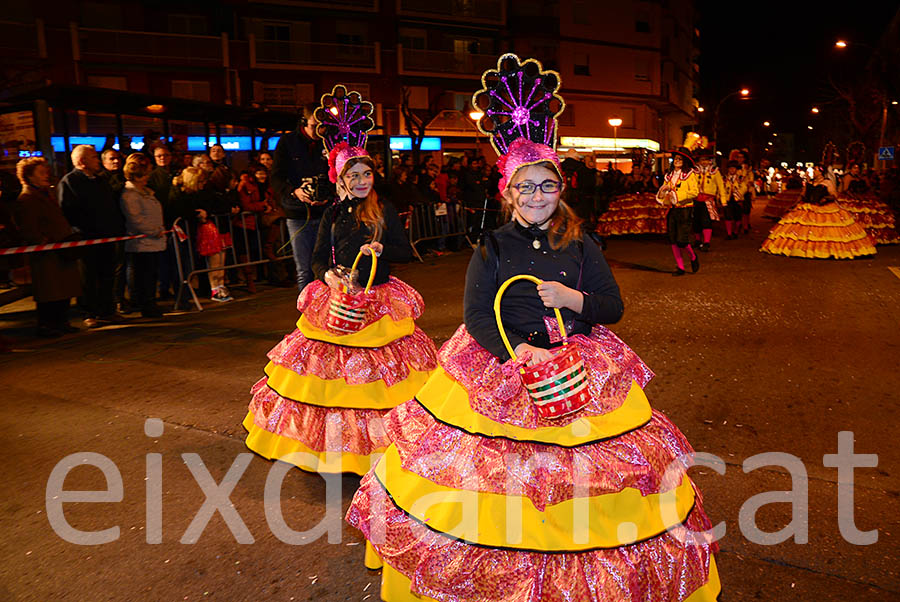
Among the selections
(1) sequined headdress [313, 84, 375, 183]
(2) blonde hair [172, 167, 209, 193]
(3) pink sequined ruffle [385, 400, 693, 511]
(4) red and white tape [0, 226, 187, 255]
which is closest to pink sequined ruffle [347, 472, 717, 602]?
(3) pink sequined ruffle [385, 400, 693, 511]

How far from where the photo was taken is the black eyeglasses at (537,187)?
9.78 feet

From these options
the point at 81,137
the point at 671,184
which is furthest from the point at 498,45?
the point at 671,184

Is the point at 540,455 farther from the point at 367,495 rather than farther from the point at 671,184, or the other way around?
the point at 671,184

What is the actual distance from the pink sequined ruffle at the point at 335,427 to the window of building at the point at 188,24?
3562cm

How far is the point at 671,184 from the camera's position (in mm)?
12555

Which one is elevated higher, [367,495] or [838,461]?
[367,495]

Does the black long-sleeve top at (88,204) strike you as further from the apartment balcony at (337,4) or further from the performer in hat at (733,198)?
the apartment balcony at (337,4)

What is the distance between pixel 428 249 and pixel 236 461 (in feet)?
38.5

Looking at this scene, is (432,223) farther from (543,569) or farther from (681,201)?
(543,569)

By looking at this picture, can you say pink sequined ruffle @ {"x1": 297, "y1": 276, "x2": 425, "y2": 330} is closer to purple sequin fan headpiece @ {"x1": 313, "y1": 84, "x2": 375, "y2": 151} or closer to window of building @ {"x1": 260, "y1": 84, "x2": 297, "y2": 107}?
A: purple sequin fan headpiece @ {"x1": 313, "y1": 84, "x2": 375, "y2": 151}

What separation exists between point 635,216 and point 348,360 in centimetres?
1690

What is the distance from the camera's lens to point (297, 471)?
4488 mm

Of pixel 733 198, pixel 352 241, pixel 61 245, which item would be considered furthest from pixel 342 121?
pixel 733 198

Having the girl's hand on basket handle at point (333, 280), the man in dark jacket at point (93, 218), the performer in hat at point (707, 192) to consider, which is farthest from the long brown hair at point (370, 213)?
the performer in hat at point (707, 192)
